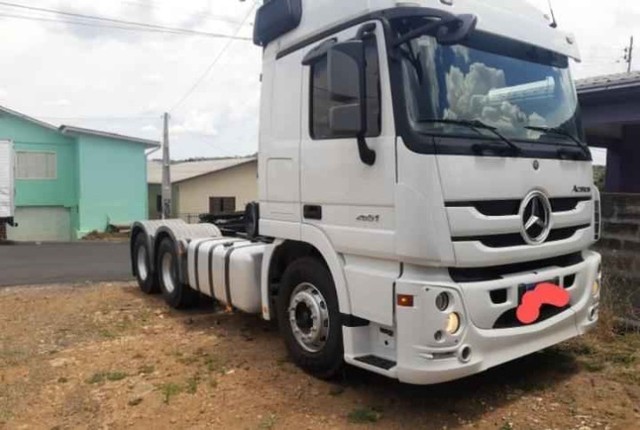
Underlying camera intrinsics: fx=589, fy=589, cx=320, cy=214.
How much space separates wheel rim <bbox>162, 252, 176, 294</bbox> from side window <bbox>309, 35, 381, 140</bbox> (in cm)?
402

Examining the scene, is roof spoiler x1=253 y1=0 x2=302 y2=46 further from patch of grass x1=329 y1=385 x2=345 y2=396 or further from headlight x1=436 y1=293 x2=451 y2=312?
patch of grass x1=329 y1=385 x2=345 y2=396

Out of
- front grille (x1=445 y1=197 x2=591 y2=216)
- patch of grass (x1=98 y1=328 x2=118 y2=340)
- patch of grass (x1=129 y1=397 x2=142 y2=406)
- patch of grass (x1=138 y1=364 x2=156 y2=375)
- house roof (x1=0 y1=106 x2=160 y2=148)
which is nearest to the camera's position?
front grille (x1=445 y1=197 x2=591 y2=216)

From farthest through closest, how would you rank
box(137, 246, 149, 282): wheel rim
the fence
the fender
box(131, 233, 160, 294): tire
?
1. box(137, 246, 149, 282): wheel rim
2. box(131, 233, 160, 294): tire
3. the fence
4. the fender

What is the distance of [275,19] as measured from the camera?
532 centimetres

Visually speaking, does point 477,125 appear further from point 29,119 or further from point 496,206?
point 29,119

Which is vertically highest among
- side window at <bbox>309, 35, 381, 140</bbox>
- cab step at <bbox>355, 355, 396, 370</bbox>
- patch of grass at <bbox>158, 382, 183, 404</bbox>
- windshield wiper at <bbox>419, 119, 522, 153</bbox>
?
side window at <bbox>309, 35, 381, 140</bbox>

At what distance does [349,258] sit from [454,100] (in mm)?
1407

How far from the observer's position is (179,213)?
36875 millimetres

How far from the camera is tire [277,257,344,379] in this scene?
4.71 meters

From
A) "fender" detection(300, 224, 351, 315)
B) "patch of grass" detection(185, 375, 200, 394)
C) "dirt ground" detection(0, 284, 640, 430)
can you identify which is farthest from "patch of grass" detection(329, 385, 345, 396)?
"patch of grass" detection(185, 375, 200, 394)

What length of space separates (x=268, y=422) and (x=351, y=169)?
6.41 feet

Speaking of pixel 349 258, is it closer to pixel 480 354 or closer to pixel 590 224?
pixel 480 354

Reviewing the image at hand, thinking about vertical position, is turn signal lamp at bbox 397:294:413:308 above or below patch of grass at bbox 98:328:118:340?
above

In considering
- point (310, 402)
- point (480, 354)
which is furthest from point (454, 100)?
point (310, 402)
